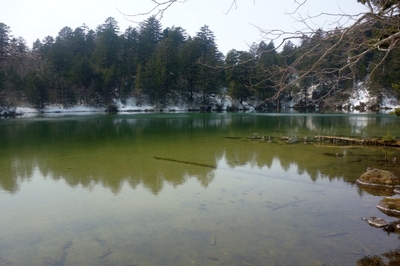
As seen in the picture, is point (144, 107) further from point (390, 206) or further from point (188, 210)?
point (390, 206)

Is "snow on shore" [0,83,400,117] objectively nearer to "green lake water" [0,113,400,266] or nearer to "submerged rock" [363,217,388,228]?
"green lake water" [0,113,400,266]

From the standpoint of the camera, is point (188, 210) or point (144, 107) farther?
point (144, 107)

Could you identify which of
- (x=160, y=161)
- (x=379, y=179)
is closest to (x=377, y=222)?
(x=379, y=179)

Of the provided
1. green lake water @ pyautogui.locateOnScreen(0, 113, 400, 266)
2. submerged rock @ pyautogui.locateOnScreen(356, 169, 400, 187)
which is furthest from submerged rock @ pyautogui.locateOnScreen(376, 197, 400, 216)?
submerged rock @ pyautogui.locateOnScreen(356, 169, 400, 187)

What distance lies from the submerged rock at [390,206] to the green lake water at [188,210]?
183 mm

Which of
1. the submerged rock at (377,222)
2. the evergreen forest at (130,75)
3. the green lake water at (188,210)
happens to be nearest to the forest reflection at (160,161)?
the green lake water at (188,210)

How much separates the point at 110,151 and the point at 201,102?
41991 mm

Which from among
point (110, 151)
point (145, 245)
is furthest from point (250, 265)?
point (110, 151)

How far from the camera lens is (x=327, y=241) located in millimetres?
3773

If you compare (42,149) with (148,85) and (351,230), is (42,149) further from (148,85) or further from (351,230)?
(148,85)

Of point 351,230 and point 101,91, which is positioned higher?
point 101,91

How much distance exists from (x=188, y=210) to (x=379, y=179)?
430 centimetres

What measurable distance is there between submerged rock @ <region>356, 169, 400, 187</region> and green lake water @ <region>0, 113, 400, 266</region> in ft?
1.36

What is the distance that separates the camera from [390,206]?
4.75 meters
